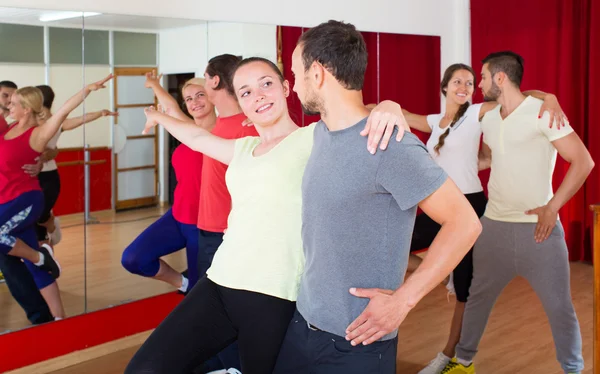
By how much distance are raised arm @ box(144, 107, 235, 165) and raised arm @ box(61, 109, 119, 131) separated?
100 centimetres

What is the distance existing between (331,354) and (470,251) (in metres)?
2.01

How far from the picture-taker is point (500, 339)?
12.7 ft

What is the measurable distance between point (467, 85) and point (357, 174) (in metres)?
2.47

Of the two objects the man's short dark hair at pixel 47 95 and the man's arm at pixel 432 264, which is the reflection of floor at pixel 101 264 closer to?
the man's short dark hair at pixel 47 95

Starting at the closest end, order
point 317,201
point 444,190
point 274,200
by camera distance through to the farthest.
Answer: point 444,190
point 317,201
point 274,200

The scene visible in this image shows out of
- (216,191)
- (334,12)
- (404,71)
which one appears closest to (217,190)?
(216,191)

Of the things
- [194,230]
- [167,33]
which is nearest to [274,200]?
[194,230]

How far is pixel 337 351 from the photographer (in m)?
1.67

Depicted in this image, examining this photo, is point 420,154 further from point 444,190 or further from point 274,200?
point 274,200

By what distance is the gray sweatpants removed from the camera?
2.87 metres

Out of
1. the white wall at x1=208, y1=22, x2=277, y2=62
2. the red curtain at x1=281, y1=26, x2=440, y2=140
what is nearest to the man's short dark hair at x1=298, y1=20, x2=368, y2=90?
the white wall at x1=208, y1=22, x2=277, y2=62

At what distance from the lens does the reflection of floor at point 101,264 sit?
11.9 ft

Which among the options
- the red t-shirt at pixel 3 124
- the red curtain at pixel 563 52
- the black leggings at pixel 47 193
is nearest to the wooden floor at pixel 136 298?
the black leggings at pixel 47 193

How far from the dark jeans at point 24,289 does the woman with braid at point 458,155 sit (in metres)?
1.89
